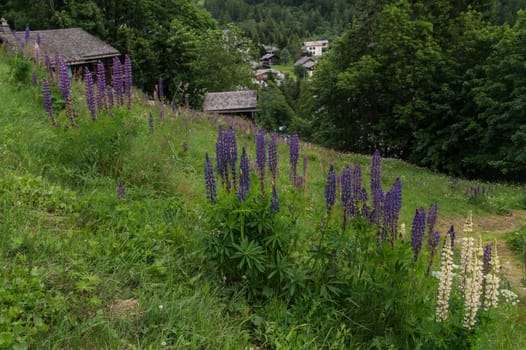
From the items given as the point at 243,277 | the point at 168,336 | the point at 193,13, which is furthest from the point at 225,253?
the point at 193,13

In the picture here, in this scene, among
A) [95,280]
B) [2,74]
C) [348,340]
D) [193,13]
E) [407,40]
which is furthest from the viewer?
[193,13]

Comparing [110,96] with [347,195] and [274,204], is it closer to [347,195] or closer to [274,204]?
[274,204]


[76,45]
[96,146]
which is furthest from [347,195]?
[76,45]

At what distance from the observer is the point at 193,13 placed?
42750 mm

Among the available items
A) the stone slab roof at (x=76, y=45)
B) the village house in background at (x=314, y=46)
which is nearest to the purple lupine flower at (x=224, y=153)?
the stone slab roof at (x=76, y=45)

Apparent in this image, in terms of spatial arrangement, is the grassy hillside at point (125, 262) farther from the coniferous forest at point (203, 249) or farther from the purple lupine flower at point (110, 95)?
the purple lupine flower at point (110, 95)

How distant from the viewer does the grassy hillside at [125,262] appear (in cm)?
308

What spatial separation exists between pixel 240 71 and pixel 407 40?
26.9 m

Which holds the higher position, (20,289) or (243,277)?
(20,289)

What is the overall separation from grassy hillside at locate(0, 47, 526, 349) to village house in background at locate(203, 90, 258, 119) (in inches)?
1215

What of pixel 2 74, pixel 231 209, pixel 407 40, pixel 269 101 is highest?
pixel 407 40

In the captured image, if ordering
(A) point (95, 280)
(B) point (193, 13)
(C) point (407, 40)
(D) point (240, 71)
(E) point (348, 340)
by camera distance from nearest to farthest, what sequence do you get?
(A) point (95, 280) → (E) point (348, 340) → (C) point (407, 40) → (B) point (193, 13) → (D) point (240, 71)

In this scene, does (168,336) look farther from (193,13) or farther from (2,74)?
(193,13)

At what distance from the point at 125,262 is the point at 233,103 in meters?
34.7
